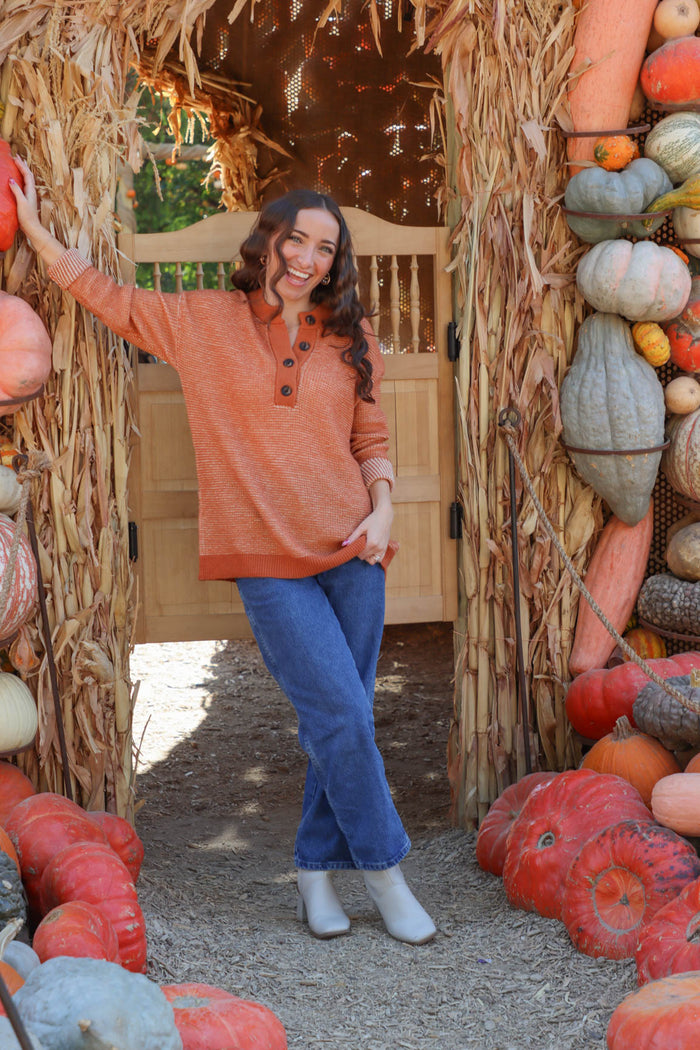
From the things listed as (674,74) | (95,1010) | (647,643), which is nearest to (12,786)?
(95,1010)

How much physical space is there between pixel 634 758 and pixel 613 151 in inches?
70.8

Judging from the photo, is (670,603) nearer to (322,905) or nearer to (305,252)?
(322,905)

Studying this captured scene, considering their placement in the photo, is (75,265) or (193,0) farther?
(193,0)

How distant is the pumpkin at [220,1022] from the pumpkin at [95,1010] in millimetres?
110

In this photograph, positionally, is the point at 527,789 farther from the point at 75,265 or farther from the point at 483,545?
the point at 75,265

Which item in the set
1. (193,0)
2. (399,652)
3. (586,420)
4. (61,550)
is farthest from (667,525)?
(399,652)

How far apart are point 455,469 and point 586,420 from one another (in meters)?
0.49

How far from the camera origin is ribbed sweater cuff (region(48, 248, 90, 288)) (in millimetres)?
2809

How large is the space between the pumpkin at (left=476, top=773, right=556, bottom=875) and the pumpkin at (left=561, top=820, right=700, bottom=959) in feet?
1.73

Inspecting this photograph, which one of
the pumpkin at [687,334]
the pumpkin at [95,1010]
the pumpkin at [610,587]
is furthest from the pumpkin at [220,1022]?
the pumpkin at [687,334]

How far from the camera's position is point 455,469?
3.64 m

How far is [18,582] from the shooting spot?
288cm

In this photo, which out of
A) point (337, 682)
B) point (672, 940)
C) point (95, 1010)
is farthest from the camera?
point (337, 682)

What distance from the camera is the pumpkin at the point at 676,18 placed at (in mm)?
3328
